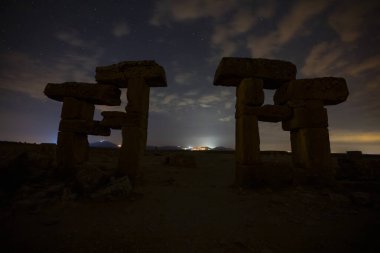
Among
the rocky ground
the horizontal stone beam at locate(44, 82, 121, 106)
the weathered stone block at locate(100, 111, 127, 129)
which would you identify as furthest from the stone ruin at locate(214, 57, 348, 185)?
the horizontal stone beam at locate(44, 82, 121, 106)

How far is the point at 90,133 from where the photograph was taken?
22.8 ft

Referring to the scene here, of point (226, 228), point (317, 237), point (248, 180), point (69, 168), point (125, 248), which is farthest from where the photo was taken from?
point (69, 168)

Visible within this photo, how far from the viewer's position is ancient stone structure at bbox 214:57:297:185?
601cm

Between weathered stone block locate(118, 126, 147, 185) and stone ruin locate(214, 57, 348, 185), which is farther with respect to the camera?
weathered stone block locate(118, 126, 147, 185)

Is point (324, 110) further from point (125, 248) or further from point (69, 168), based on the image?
point (69, 168)

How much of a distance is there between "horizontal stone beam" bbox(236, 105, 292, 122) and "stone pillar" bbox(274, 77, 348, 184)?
0.25 metres

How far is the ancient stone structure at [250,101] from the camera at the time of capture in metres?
6.01

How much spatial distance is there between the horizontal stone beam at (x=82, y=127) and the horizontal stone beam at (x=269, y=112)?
478 centimetres

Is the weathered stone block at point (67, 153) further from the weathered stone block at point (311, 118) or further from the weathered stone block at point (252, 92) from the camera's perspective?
the weathered stone block at point (311, 118)

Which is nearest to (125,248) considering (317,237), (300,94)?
(317,237)

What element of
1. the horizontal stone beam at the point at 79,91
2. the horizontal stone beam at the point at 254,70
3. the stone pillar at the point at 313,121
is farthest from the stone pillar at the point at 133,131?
the stone pillar at the point at 313,121

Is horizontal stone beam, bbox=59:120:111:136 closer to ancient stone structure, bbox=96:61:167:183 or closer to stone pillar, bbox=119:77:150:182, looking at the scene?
ancient stone structure, bbox=96:61:167:183

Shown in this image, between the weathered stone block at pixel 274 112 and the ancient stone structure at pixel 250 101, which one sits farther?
the weathered stone block at pixel 274 112

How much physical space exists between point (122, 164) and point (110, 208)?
85.0 inches
